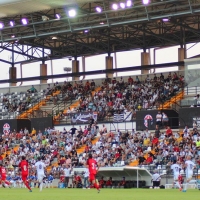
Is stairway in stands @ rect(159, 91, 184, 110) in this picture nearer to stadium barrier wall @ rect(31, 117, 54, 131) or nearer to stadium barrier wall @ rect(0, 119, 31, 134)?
stadium barrier wall @ rect(31, 117, 54, 131)

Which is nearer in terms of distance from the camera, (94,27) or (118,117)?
(94,27)

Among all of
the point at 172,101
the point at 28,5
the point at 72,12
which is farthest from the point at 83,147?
the point at 28,5

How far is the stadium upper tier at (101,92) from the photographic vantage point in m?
49.2

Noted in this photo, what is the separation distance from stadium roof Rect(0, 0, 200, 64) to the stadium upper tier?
418 cm

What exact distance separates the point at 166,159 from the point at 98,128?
34.5ft

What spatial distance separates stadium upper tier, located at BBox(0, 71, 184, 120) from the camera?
161ft

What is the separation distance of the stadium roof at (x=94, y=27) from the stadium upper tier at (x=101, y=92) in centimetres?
418

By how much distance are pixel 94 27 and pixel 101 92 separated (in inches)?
367

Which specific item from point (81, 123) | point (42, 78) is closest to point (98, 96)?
point (81, 123)

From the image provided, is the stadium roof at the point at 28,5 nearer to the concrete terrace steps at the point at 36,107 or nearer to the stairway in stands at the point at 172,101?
the stairway in stands at the point at 172,101

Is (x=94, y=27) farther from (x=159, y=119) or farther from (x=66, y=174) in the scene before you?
(x=66, y=174)

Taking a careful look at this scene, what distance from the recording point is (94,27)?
1793 inches

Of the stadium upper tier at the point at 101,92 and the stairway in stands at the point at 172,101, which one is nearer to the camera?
the stairway in stands at the point at 172,101

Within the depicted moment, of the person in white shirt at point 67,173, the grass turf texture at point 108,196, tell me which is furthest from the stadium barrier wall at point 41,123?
the grass turf texture at point 108,196
